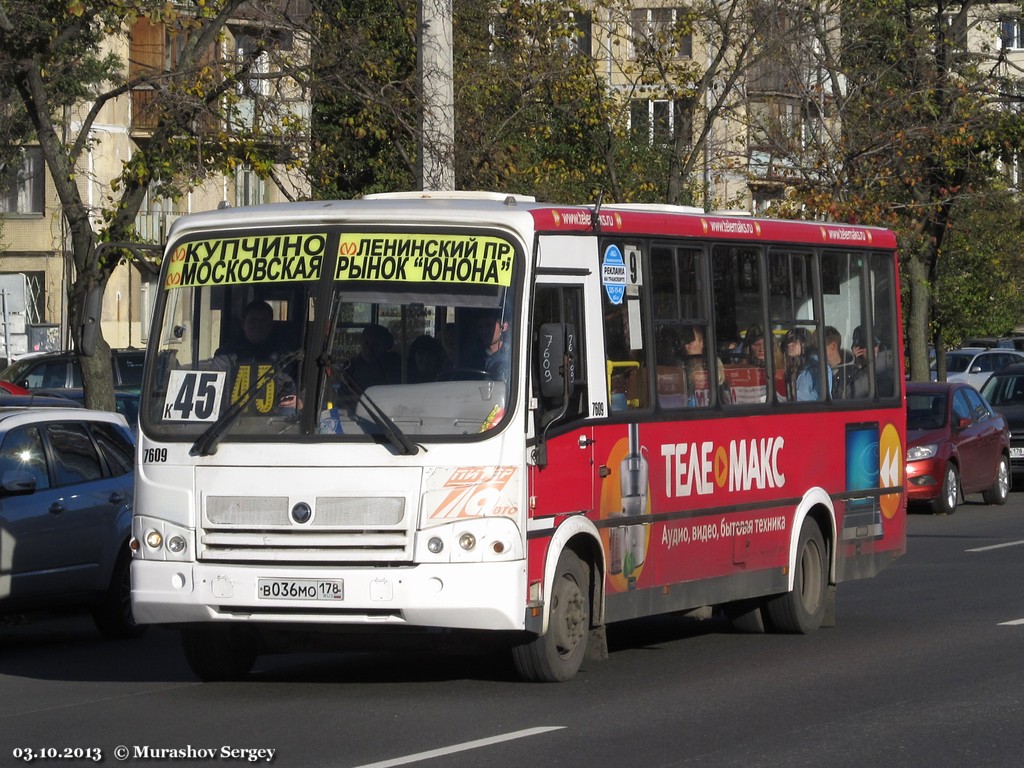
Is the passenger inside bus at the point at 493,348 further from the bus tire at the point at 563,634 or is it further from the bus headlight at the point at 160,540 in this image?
the bus headlight at the point at 160,540

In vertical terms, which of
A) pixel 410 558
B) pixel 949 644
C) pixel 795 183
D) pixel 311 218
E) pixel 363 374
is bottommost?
pixel 949 644

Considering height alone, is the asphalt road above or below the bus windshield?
below

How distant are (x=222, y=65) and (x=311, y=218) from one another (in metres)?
10.0

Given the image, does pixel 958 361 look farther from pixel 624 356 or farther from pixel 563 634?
pixel 563 634

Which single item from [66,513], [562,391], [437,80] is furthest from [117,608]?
[437,80]

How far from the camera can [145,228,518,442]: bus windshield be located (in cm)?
936

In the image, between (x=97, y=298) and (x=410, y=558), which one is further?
A: (x=97, y=298)

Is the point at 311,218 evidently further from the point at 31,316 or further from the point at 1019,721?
the point at 31,316

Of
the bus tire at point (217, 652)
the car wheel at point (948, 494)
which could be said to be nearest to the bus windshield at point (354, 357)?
the bus tire at point (217, 652)

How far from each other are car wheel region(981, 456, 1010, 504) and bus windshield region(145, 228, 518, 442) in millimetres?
16991

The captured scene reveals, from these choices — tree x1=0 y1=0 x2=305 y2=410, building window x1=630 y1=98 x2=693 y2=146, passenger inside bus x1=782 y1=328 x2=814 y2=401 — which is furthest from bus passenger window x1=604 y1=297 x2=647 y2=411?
building window x1=630 y1=98 x2=693 y2=146

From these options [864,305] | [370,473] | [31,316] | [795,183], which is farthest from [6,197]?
[370,473]

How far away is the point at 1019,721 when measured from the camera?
28.4 ft

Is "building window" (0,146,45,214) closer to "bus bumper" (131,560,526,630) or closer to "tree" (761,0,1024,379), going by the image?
"tree" (761,0,1024,379)
